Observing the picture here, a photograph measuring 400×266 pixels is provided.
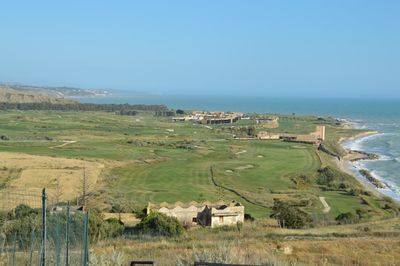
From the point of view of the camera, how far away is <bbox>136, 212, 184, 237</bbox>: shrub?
1827 cm

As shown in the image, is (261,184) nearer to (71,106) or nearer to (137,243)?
(137,243)

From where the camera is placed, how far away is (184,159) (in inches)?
2122

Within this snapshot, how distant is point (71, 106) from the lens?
13100cm

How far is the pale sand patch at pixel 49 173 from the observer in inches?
1330

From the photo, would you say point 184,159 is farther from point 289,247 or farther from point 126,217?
point 289,247

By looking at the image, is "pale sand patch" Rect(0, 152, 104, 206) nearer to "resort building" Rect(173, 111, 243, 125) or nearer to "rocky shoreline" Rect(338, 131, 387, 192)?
"rocky shoreline" Rect(338, 131, 387, 192)

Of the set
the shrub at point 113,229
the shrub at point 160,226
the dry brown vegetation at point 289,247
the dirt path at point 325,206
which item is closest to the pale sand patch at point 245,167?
the dirt path at point 325,206

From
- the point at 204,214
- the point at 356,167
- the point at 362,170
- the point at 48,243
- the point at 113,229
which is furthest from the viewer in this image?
the point at 356,167

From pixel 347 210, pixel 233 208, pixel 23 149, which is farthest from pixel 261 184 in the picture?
pixel 23 149

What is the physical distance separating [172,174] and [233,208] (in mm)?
20174

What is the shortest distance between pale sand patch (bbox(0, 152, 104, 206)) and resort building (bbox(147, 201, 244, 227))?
7629 mm

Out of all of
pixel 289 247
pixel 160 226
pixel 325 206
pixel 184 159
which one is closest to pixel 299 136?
pixel 184 159

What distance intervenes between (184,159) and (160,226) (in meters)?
35.2

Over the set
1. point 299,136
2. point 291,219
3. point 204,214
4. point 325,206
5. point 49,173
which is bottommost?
point 299,136
